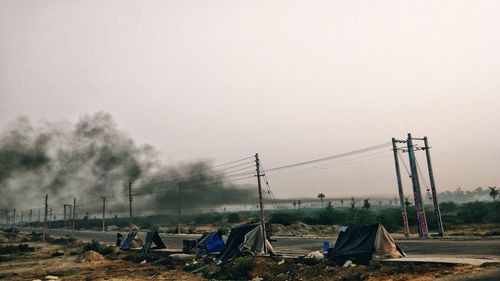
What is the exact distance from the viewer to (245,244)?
2677 centimetres

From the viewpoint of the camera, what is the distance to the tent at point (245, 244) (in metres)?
26.5

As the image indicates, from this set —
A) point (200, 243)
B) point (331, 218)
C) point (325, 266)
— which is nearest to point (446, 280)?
point (325, 266)

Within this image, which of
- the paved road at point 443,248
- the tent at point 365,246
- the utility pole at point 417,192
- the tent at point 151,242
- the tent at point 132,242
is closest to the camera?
the tent at point 365,246

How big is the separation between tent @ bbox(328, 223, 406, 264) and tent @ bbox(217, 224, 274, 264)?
6.29m

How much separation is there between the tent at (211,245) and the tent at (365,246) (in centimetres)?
1127

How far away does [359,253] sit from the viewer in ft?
67.2

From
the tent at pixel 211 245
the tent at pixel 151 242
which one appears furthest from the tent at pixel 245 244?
the tent at pixel 151 242

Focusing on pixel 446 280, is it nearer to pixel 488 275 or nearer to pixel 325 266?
pixel 488 275

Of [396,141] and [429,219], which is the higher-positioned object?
[396,141]

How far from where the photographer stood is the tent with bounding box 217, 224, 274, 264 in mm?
26484

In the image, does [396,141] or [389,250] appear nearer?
[389,250]

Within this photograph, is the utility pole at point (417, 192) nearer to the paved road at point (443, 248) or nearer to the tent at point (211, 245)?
the paved road at point (443, 248)

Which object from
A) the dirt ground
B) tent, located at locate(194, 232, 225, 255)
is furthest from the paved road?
the dirt ground

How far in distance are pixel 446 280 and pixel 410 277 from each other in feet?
5.58
